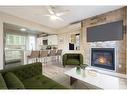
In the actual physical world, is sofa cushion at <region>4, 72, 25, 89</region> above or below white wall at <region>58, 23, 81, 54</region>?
below

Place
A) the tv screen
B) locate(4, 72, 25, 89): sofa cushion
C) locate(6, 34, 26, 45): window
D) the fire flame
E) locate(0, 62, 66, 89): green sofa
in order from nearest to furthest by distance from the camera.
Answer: locate(4, 72, 25, 89): sofa cushion
locate(0, 62, 66, 89): green sofa
the tv screen
the fire flame
locate(6, 34, 26, 45): window

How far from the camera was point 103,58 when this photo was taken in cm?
379

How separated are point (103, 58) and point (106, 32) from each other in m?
0.99

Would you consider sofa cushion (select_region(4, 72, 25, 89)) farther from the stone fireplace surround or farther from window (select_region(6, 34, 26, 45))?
window (select_region(6, 34, 26, 45))

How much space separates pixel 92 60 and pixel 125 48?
1316mm

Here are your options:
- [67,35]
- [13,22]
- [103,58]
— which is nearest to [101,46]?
[103,58]

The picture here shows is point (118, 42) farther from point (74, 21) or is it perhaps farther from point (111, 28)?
point (74, 21)

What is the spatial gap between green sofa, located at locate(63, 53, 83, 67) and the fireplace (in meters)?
0.54

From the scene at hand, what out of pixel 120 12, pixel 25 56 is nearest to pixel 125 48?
pixel 120 12

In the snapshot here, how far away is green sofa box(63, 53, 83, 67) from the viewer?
12.7 ft

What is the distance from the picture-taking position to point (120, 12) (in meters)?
3.23

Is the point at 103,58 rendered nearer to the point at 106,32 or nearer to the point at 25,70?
the point at 106,32

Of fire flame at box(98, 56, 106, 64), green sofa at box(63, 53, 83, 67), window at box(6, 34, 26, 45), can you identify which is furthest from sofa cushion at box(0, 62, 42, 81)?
window at box(6, 34, 26, 45)

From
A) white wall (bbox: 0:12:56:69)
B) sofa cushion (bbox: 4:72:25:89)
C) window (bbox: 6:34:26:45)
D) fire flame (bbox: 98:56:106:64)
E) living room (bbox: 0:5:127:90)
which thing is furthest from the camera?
window (bbox: 6:34:26:45)
